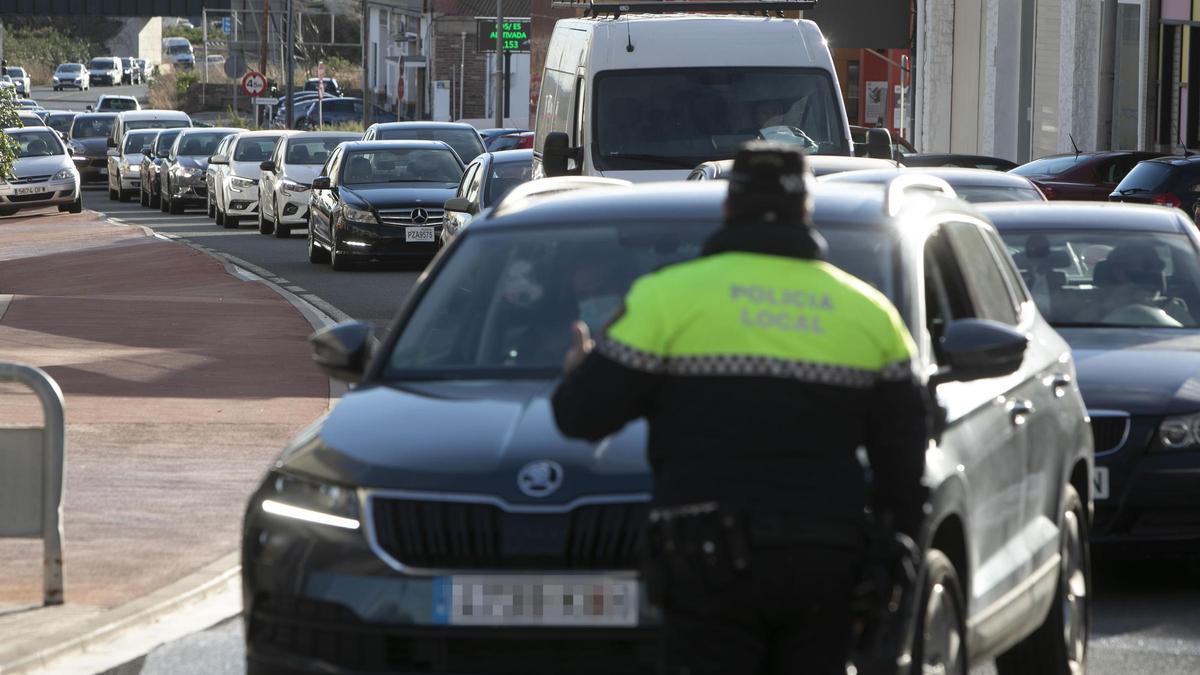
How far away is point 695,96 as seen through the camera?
1764 centimetres

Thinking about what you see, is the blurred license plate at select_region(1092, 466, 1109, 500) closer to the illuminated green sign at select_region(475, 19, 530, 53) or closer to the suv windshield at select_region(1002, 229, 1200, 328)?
the suv windshield at select_region(1002, 229, 1200, 328)

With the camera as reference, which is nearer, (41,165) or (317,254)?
(317,254)

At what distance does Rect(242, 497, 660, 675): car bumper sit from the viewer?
5.39m

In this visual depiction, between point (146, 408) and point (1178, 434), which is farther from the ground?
point (1178, 434)

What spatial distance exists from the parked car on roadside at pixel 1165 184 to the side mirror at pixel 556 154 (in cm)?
960

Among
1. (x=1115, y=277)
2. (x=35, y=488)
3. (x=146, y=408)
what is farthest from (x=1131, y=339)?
(x=146, y=408)

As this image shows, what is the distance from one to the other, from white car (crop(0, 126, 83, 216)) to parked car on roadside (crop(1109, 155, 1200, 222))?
20.6 metres

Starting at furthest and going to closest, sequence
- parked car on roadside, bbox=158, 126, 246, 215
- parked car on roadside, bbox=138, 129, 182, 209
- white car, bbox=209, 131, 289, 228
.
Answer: parked car on roadside, bbox=138, 129, 182, 209 < parked car on roadside, bbox=158, 126, 246, 215 < white car, bbox=209, 131, 289, 228

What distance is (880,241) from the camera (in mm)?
6234

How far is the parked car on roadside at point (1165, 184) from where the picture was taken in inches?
979

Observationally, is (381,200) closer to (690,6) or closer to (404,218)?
(404,218)

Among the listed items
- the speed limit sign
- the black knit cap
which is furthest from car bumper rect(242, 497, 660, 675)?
the speed limit sign

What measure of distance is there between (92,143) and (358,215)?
35076 mm

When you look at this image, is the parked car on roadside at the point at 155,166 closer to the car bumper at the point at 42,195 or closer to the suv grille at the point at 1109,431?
the car bumper at the point at 42,195
